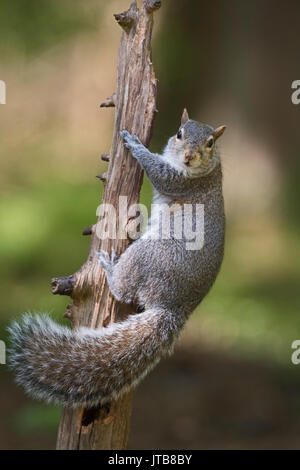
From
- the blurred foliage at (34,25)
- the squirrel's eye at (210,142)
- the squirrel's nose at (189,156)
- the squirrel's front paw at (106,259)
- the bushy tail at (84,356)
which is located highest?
the blurred foliage at (34,25)

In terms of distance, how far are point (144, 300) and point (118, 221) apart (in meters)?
0.40

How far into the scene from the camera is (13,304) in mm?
5816

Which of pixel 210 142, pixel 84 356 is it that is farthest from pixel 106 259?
pixel 210 142

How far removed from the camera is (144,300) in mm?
2807

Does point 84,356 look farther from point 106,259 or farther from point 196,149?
point 196,149

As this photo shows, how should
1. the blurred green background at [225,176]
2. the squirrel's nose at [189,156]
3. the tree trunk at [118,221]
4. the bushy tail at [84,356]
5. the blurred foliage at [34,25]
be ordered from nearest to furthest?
1. the bushy tail at [84,356]
2. the tree trunk at [118,221]
3. the squirrel's nose at [189,156]
4. the blurred green background at [225,176]
5. the blurred foliage at [34,25]

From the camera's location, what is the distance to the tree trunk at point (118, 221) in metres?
2.81

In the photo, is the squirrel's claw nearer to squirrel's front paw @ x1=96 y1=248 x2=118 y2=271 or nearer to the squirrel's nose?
the squirrel's nose

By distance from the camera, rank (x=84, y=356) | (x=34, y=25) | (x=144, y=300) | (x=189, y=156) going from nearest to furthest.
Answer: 1. (x=84, y=356)
2. (x=144, y=300)
3. (x=189, y=156)
4. (x=34, y=25)

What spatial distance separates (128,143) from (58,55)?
3.97 meters

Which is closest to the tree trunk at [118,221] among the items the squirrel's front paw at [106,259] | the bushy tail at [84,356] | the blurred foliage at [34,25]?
the squirrel's front paw at [106,259]

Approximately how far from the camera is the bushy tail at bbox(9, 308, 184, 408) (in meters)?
2.55

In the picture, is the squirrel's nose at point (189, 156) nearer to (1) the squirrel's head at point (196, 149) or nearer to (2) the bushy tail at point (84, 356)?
(1) the squirrel's head at point (196, 149)

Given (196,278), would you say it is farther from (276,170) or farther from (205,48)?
(205,48)
